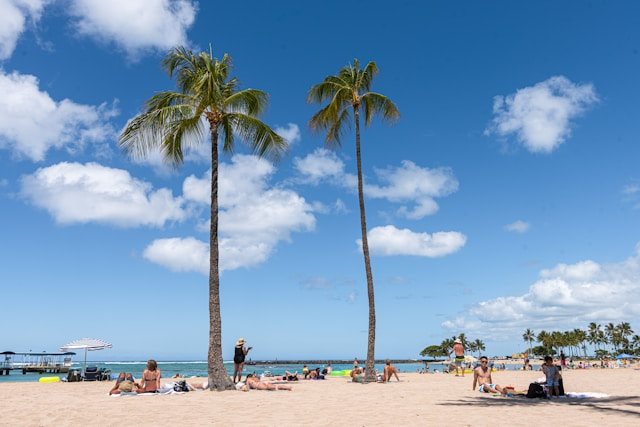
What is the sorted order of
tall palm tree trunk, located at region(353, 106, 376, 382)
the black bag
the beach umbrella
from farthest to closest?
the beach umbrella < the black bag < tall palm tree trunk, located at region(353, 106, 376, 382)

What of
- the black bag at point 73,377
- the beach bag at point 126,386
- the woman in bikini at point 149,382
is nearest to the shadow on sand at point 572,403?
the woman in bikini at point 149,382

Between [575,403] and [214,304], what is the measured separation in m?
11.6

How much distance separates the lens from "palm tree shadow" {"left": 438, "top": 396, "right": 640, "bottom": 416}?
10.6 metres

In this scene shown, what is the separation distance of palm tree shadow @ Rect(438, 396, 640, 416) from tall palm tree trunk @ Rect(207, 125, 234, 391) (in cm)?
795

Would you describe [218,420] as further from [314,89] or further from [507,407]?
[314,89]

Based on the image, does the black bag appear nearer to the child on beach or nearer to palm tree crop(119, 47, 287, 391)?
palm tree crop(119, 47, 287, 391)

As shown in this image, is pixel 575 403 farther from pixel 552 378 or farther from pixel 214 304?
pixel 214 304

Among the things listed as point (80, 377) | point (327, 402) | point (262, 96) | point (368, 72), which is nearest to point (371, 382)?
point (327, 402)

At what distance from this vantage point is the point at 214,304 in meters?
17.5

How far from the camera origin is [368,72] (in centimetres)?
2312

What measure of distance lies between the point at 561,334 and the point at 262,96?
153 meters

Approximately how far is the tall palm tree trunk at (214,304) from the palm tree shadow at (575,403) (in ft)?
26.1

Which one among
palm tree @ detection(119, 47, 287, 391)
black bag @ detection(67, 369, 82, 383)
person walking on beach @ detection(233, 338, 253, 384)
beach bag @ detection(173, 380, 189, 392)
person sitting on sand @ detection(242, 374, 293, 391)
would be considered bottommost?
Answer: black bag @ detection(67, 369, 82, 383)

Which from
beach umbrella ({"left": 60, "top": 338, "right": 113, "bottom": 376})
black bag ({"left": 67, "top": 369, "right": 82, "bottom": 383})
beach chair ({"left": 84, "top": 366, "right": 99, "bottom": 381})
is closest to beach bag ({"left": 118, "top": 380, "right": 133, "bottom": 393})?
beach chair ({"left": 84, "top": 366, "right": 99, "bottom": 381})
